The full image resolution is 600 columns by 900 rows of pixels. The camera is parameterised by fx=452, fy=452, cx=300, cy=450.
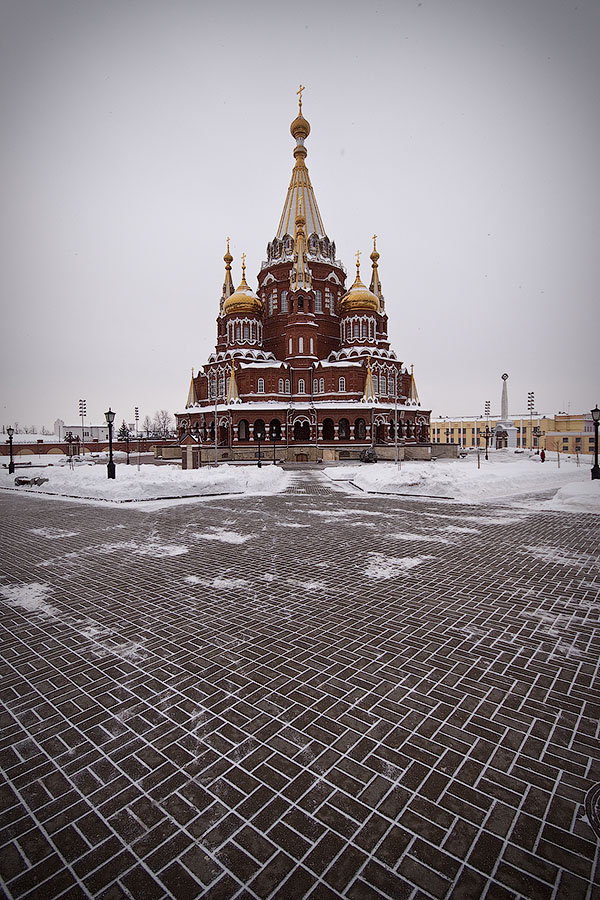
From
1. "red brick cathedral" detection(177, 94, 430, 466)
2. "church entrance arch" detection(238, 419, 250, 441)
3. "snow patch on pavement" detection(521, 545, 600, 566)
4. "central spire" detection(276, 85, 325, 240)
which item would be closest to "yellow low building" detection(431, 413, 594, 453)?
"red brick cathedral" detection(177, 94, 430, 466)

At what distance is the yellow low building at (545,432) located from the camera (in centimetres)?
7146

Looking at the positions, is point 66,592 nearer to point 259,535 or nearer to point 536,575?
point 259,535

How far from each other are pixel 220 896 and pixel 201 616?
3.36 meters

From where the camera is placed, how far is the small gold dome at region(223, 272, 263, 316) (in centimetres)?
5247

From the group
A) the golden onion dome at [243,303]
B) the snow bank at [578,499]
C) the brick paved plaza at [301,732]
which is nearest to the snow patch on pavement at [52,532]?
the brick paved plaza at [301,732]

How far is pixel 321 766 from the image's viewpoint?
2.88 meters

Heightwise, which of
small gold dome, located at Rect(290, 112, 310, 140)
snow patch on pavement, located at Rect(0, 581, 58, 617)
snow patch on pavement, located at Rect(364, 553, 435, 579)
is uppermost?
small gold dome, located at Rect(290, 112, 310, 140)

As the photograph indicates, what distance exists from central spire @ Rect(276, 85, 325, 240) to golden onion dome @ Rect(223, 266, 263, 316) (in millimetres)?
7784

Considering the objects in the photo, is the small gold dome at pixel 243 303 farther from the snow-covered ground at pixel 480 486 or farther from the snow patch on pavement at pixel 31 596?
the snow patch on pavement at pixel 31 596

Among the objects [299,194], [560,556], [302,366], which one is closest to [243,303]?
[302,366]

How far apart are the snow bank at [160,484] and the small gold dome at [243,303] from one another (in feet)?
119

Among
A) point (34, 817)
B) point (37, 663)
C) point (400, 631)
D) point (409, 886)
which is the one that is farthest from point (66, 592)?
point (409, 886)

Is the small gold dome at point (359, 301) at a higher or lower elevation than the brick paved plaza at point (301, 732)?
higher

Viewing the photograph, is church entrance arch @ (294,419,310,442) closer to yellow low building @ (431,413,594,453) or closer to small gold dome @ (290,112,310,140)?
yellow low building @ (431,413,594,453)
